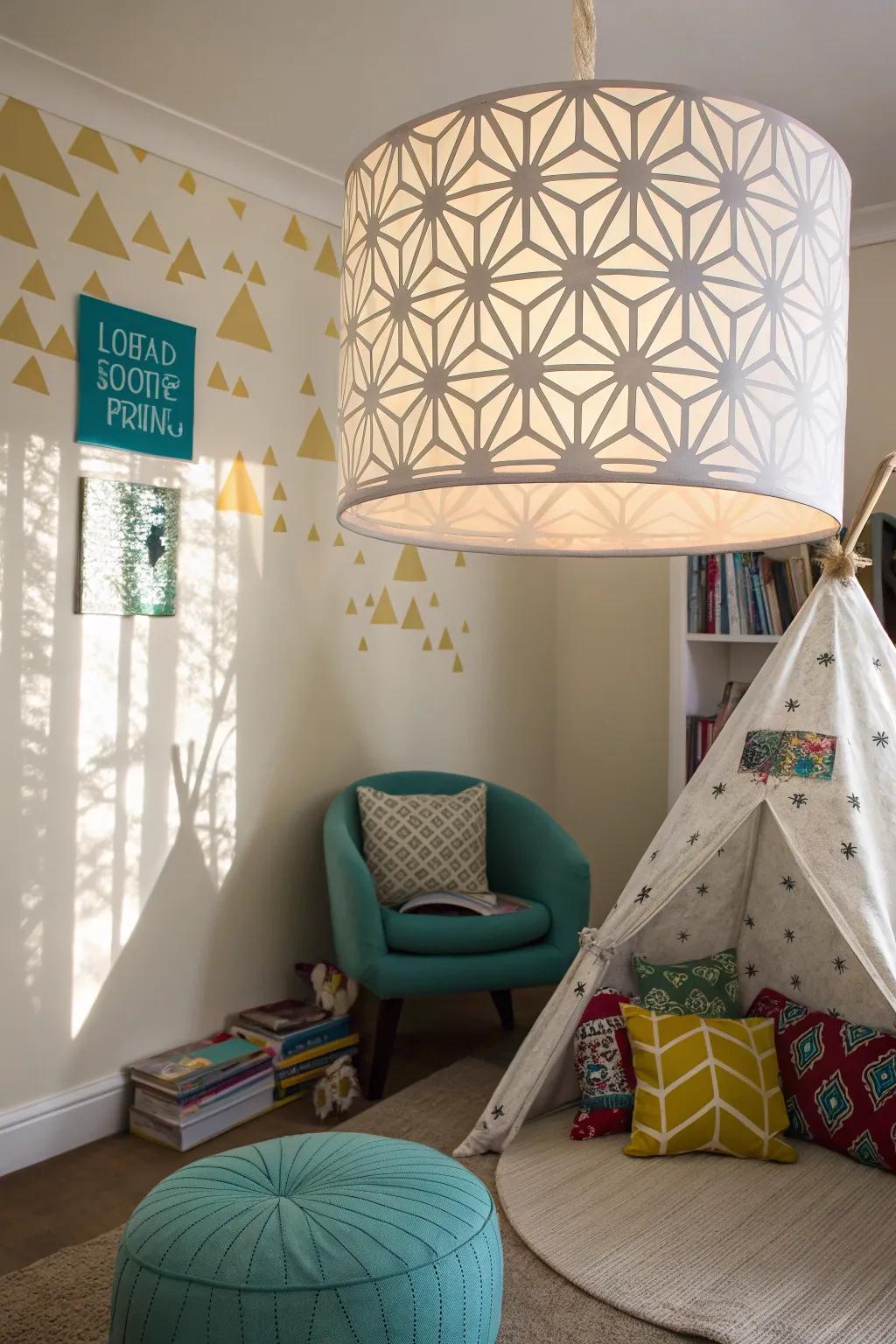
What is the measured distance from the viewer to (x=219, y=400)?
10.3 ft

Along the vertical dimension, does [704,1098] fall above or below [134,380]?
below

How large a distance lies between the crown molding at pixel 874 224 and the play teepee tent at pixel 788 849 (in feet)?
4.70

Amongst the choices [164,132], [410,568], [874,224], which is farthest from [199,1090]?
[874,224]

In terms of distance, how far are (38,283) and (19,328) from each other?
127 millimetres

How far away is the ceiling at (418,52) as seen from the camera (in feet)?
7.80

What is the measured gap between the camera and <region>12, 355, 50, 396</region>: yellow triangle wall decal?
2.65 meters

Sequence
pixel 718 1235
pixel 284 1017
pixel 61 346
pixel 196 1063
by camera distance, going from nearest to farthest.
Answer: pixel 718 1235, pixel 61 346, pixel 196 1063, pixel 284 1017

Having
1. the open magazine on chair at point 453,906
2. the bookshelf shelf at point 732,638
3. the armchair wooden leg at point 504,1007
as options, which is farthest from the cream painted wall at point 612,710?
the open magazine on chair at point 453,906

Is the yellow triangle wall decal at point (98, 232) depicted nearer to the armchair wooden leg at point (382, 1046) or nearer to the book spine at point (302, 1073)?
the armchair wooden leg at point (382, 1046)

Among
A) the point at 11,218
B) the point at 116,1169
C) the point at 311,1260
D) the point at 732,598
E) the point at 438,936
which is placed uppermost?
the point at 11,218

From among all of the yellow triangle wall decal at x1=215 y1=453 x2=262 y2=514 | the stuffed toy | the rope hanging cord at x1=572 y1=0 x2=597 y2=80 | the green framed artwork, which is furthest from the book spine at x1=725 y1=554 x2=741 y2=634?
the rope hanging cord at x1=572 y1=0 x2=597 y2=80

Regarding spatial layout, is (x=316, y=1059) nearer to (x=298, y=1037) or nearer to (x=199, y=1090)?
(x=298, y=1037)

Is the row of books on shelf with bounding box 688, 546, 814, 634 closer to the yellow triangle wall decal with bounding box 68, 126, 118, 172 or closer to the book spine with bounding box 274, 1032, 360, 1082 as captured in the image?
the book spine with bounding box 274, 1032, 360, 1082

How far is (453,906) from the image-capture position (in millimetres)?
3197
